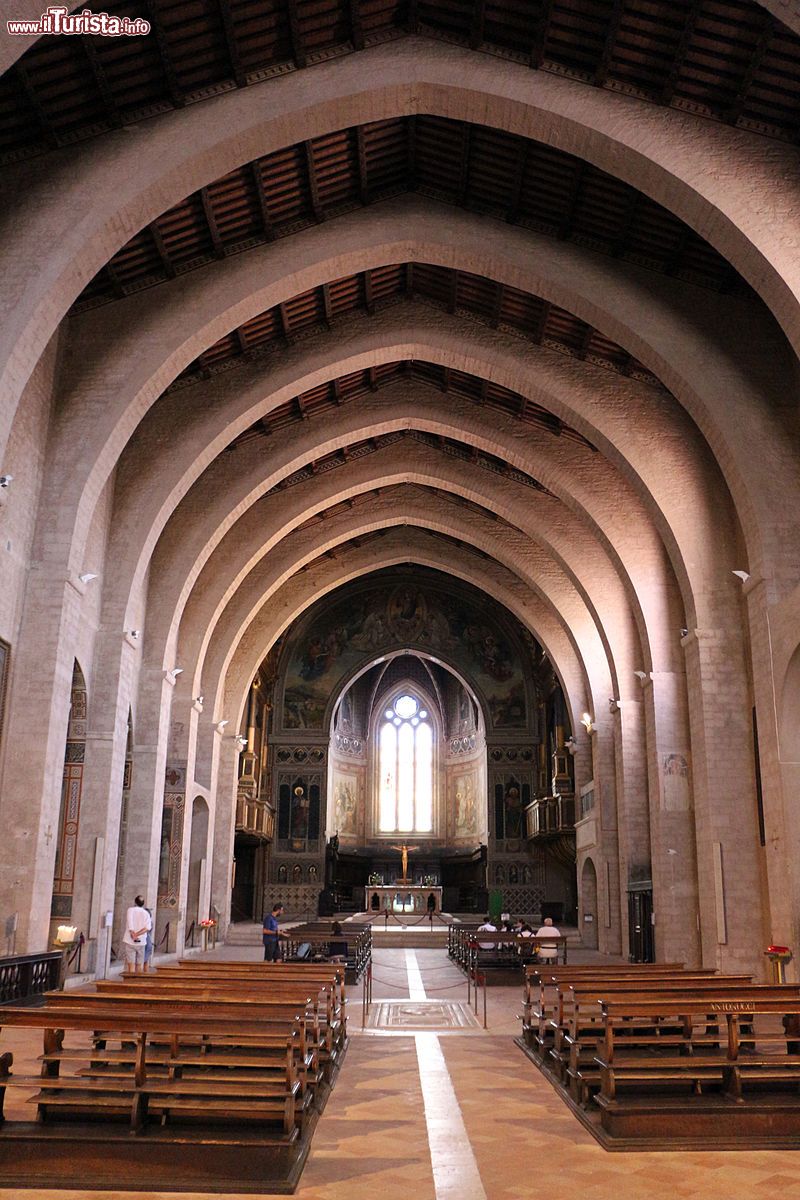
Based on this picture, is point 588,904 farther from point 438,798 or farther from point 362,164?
point 362,164

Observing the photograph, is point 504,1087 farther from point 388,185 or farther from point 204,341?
point 388,185

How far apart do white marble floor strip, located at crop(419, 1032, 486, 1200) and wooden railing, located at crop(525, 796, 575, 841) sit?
61.8 ft

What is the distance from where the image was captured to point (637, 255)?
50.3 feet

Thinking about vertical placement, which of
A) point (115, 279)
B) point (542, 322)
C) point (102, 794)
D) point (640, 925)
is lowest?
point (640, 925)

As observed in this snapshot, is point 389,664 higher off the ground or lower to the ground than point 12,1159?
higher

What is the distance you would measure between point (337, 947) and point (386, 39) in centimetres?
1504

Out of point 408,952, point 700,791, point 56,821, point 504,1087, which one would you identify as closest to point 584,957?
point 408,952

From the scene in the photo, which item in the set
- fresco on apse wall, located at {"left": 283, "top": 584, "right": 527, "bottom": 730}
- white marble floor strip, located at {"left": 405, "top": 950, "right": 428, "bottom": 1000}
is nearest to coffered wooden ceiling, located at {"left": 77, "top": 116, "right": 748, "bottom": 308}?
white marble floor strip, located at {"left": 405, "top": 950, "right": 428, "bottom": 1000}

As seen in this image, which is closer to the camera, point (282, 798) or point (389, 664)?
point (282, 798)

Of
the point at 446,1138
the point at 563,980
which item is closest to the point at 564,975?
the point at 563,980

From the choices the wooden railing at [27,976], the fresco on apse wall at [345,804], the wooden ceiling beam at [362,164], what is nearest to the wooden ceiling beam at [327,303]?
the wooden ceiling beam at [362,164]

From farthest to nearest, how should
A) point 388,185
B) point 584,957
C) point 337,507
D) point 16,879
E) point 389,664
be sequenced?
point 389,664 < point 337,507 < point 584,957 < point 388,185 < point 16,879

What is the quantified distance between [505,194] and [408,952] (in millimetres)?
17007

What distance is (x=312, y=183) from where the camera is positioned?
49.0 ft
